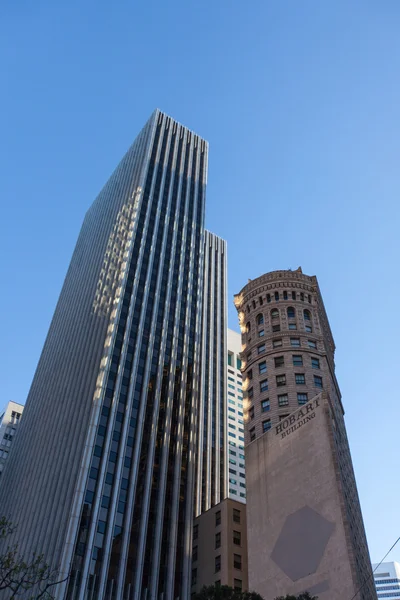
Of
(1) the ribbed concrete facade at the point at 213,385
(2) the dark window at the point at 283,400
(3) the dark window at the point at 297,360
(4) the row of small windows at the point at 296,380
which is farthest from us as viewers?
(1) the ribbed concrete facade at the point at 213,385

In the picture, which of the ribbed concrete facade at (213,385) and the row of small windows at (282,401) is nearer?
the row of small windows at (282,401)

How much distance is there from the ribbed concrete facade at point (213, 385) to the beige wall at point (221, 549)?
1626cm

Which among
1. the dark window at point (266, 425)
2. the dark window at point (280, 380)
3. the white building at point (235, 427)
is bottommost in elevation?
the dark window at point (266, 425)

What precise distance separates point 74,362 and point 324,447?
212 ft

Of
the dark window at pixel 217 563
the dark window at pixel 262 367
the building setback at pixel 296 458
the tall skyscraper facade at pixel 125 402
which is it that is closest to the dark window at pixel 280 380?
the building setback at pixel 296 458

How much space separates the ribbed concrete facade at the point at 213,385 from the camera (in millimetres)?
124312

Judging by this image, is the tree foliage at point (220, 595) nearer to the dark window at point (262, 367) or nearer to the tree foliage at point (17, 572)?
the tree foliage at point (17, 572)

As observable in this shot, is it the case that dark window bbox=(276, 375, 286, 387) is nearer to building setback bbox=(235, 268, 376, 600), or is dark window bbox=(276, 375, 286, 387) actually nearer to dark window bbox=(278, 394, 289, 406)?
building setback bbox=(235, 268, 376, 600)

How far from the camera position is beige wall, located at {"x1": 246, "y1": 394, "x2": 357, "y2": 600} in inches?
2180

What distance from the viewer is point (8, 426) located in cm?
16875

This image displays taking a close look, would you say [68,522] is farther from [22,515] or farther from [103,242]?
[103,242]

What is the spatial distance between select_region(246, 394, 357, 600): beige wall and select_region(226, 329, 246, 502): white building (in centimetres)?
6767

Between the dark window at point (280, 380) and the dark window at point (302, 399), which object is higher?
the dark window at point (280, 380)

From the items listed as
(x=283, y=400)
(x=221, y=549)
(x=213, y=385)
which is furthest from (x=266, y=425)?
(x=213, y=385)
